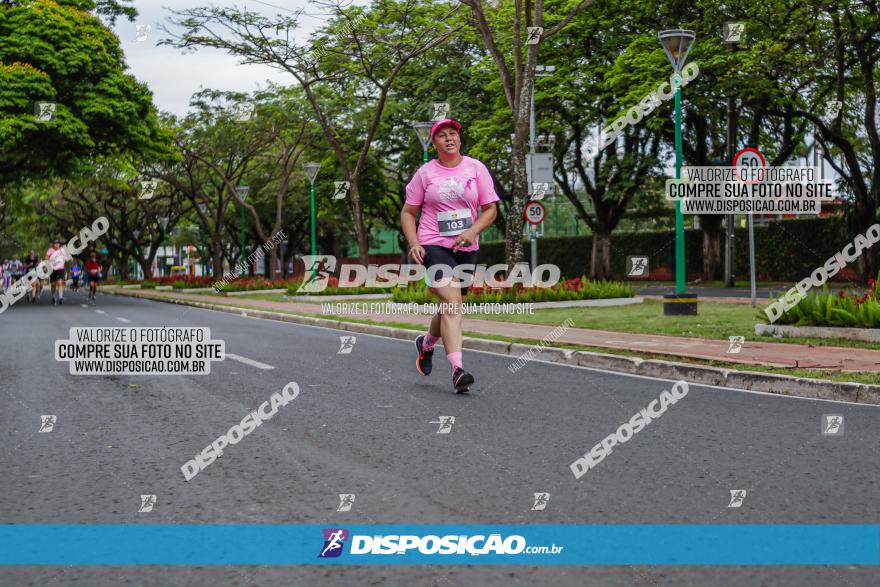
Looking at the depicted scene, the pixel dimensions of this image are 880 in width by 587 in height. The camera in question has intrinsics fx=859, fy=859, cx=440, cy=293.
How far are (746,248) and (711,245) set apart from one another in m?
1.37

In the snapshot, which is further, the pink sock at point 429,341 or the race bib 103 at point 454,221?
the pink sock at point 429,341

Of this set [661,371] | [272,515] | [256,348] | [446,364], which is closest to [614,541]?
[272,515]

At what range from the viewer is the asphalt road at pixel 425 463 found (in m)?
3.15

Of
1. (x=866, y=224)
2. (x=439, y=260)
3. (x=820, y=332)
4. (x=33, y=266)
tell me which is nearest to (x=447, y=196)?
(x=439, y=260)

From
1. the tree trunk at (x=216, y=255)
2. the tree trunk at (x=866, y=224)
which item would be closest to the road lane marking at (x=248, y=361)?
the tree trunk at (x=866, y=224)

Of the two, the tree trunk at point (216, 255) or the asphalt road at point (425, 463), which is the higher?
the tree trunk at point (216, 255)

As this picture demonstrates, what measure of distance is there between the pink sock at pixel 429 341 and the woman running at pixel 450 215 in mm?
539

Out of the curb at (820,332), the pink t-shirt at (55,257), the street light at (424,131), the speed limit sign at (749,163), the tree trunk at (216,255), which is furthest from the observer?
the tree trunk at (216,255)

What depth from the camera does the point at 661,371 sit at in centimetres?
850

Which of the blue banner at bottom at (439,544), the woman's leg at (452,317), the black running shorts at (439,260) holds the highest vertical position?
the black running shorts at (439,260)

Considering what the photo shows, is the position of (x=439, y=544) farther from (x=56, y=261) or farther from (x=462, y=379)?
(x=56, y=261)

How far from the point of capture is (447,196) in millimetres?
7039

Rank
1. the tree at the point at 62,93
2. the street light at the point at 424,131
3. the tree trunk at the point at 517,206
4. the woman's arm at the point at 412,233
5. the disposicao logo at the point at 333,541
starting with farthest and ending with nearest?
the tree at the point at 62,93, the street light at the point at 424,131, the tree trunk at the point at 517,206, the woman's arm at the point at 412,233, the disposicao logo at the point at 333,541

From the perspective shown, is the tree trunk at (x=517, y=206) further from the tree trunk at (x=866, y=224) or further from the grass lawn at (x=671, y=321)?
the tree trunk at (x=866, y=224)
